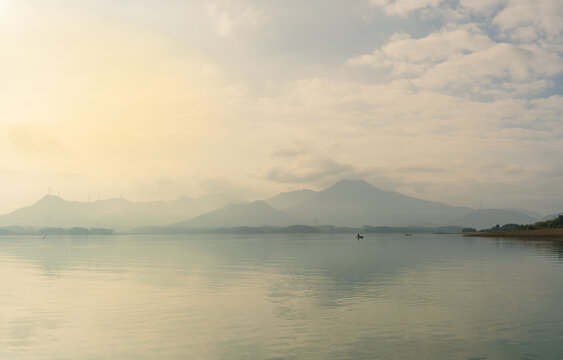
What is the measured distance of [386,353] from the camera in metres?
22.5

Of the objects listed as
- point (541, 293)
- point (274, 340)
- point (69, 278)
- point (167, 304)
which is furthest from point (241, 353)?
point (69, 278)

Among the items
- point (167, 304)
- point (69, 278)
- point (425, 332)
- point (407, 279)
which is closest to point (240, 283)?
point (167, 304)

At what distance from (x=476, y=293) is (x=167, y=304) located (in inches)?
1081

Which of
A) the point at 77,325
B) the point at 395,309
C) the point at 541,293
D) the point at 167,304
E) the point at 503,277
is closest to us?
the point at 77,325

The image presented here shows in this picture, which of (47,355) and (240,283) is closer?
(47,355)

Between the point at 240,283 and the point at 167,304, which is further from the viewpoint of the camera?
the point at 240,283

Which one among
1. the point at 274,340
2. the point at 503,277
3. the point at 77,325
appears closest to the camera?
the point at 274,340

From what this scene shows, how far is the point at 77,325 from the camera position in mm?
29891

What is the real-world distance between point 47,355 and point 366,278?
126 feet

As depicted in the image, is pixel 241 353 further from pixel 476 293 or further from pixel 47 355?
pixel 476 293

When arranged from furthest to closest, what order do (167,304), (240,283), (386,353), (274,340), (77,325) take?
(240,283) → (167,304) → (77,325) → (274,340) → (386,353)

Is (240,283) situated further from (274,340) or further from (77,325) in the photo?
(274,340)

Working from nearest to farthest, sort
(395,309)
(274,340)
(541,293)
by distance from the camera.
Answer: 1. (274,340)
2. (395,309)
3. (541,293)

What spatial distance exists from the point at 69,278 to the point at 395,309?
4172 centimetres
